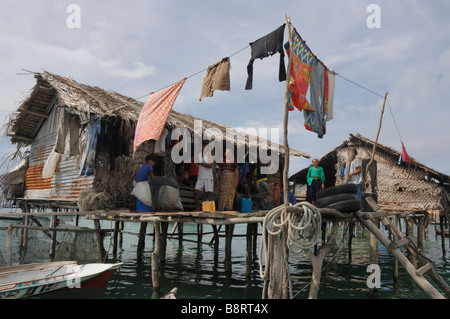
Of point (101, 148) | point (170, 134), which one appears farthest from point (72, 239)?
point (170, 134)

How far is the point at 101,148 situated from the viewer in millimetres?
9875

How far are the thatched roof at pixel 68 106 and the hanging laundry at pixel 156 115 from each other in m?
1.04

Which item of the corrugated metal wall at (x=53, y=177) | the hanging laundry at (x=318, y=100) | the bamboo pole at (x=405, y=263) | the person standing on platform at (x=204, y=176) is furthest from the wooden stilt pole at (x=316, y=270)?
the corrugated metal wall at (x=53, y=177)

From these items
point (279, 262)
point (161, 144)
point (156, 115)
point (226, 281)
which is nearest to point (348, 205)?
point (279, 262)

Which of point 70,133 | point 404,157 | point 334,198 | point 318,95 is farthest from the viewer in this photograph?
point 404,157

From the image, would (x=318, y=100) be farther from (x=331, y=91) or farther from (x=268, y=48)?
(x=268, y=48)

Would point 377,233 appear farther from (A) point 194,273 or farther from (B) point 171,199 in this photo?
(A) point 194,273

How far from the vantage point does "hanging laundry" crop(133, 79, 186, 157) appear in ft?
28.4

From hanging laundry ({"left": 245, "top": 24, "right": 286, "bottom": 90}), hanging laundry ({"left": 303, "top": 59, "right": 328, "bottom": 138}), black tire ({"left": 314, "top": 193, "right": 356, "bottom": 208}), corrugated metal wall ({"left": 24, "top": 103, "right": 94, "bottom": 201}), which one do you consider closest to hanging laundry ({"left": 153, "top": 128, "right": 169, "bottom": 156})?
corrugated metal wall ({"left": 24, "top": 103, "right": 94, "bottom": 201})

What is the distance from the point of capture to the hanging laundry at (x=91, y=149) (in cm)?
952

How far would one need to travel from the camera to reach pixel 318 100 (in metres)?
7.67

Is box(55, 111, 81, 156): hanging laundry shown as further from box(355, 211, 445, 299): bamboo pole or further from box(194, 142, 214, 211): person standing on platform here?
box(355, 211, 445, 299): bamboo pole

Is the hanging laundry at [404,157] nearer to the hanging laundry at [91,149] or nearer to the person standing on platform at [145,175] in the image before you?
the person standing on platform at [145,175]

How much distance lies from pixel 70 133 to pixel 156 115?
136 inches
